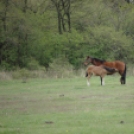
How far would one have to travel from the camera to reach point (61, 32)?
56.4 m

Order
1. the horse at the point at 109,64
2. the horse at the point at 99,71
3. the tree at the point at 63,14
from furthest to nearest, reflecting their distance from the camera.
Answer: the tree at the point at 63,14
the horse at the point at 109,64
the horse at the point at 99,71

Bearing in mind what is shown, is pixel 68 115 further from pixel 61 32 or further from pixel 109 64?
pixel 61 32

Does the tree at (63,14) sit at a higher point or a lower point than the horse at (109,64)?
higher

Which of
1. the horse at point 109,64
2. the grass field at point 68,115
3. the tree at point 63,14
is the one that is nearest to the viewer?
the grass field at point 68,115

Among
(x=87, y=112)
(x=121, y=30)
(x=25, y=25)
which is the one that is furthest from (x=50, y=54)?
(x=87, y=112)

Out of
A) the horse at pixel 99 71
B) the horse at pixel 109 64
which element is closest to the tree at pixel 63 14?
the horse at pixel 109 64

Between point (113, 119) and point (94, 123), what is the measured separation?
34.6 inches

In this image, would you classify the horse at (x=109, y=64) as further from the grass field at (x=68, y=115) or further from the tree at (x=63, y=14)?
the tree at (x=63, y=14)

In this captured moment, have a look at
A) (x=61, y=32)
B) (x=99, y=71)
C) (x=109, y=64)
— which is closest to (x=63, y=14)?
(x=61, y=32)

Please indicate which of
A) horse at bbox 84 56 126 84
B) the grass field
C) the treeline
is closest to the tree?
the treeline

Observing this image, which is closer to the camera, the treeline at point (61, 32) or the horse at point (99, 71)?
the horse at point (99, 71)

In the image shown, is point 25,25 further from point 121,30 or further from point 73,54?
point 121,30

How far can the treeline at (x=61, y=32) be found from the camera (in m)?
49.3

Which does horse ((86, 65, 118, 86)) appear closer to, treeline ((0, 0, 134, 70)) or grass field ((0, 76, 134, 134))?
grass field ((0, 76, 134, 134))
